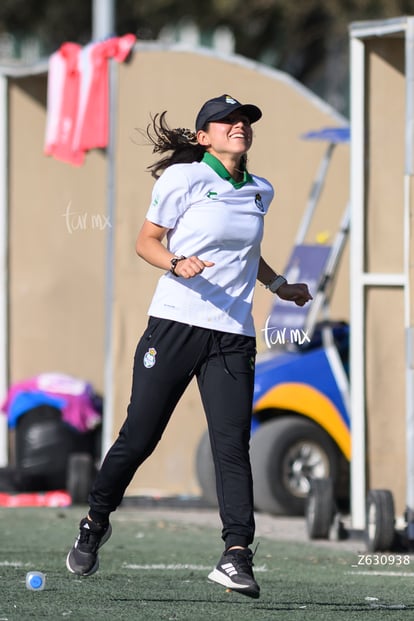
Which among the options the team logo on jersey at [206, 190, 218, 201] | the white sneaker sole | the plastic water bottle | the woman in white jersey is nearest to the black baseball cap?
the woman in white jersey

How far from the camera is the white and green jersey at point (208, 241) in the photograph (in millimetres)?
6496

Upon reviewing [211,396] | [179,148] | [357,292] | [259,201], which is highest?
[179,148]

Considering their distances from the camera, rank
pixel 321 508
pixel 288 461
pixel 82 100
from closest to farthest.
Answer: pixel 321 508, pixel 288 461, pixel 82 100

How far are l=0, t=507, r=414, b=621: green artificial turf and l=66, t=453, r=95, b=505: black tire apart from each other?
3.52 feet

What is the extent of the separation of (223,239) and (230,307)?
0.88 ft

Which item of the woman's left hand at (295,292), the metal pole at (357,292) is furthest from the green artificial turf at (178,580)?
the woman's left hand at (295,292)

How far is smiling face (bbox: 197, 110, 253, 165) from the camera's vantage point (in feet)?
21.7

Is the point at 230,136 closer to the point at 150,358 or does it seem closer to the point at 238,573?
the point at 150,358

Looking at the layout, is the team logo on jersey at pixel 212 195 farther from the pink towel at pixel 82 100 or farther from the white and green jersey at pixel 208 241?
the pink towel at pixel 82 100

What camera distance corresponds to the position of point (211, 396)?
6.57 meters

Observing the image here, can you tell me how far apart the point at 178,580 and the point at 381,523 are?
1848 mm

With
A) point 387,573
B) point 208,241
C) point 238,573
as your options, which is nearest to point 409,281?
point 387,573

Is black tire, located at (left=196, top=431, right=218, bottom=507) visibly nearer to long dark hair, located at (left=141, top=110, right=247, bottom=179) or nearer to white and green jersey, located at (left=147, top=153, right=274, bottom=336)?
long dark hair, located at (left=141, top=110, right=247, bottom=179)

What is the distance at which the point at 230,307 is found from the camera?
6.53 metres
